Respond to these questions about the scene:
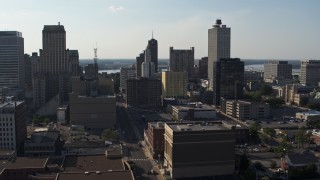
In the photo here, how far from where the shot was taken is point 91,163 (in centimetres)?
3756

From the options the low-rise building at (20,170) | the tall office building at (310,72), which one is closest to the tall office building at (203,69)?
the tall office building at (310,72)

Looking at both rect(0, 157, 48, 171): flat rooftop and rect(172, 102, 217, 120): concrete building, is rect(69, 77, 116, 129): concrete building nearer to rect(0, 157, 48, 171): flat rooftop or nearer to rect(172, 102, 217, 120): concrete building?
rect(172, 102, 217, 120): concrete building

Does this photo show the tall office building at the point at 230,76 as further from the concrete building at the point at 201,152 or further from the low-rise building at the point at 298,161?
the concrete building at the point at 201,152

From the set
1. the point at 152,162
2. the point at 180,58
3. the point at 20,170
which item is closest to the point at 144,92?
the point at 152,162

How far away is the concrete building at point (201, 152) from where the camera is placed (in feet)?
126

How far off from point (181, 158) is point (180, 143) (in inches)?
54.8

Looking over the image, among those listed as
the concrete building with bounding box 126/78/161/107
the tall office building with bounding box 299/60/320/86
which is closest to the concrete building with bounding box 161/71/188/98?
the concrete building with bounding box 126/78/161/107

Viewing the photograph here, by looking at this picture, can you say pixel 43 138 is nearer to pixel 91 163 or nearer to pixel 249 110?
pixel 91 163

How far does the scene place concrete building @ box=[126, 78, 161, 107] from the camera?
3374 inches

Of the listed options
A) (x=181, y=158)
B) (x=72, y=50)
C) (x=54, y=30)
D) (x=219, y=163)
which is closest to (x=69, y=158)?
(x=181, y=158)

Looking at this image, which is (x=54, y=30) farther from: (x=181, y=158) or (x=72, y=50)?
(x=181, y=158)

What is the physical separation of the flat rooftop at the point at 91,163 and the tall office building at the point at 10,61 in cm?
6040

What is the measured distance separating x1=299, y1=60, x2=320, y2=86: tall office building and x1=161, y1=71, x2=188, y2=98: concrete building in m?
42.1

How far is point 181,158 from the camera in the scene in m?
38.5
